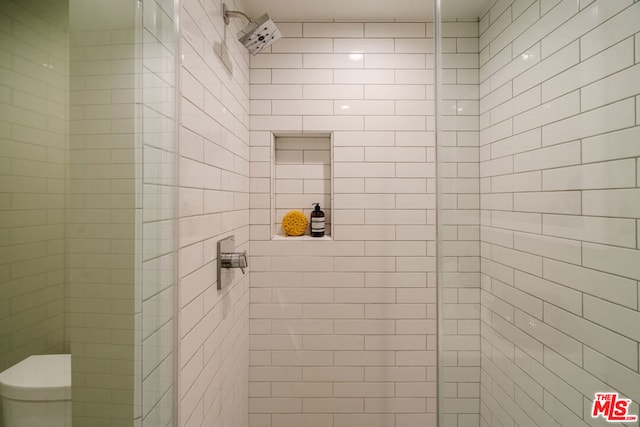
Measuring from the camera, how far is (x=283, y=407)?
1.75m

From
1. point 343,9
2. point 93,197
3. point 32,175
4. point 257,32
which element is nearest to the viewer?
point 32,175

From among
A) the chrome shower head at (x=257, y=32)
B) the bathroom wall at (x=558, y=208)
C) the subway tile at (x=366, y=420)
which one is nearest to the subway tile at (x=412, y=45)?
the chrome shower head at (x=257, y=32)

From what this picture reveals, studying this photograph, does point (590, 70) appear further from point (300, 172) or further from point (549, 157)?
point (300, 172)

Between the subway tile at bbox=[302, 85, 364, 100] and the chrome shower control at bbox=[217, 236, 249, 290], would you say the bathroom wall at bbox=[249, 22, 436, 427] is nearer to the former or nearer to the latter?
the subway tile at bbox=[302, 85, 364, 100]

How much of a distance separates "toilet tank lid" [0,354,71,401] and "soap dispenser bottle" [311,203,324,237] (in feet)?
4.28

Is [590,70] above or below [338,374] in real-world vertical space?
above

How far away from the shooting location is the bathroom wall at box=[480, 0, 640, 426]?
684 mm

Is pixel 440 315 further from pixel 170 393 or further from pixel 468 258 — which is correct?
pixel 170 393

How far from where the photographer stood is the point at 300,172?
Answer: 74.5 inches

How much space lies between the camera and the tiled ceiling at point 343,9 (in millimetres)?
1619

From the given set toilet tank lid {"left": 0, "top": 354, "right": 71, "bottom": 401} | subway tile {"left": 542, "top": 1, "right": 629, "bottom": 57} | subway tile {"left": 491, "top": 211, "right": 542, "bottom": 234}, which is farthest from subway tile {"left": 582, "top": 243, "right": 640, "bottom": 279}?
toilet tank lid {"left": 0, "top": 354, "right": 71, "bottom": 401}

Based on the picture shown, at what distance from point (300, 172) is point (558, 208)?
1.35m

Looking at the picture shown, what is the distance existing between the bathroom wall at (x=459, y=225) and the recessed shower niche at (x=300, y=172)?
3.38 ft

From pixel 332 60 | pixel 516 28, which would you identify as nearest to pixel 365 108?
pixel 332 60
